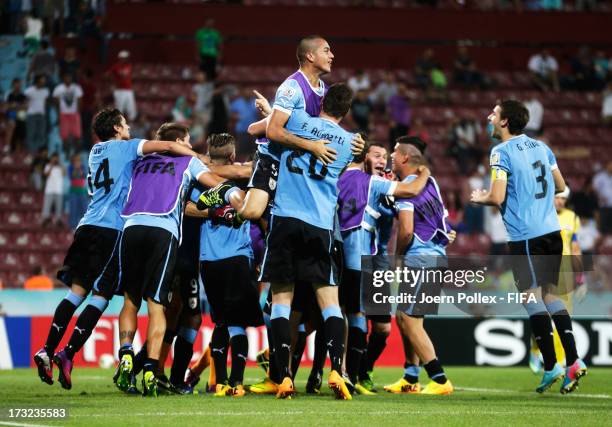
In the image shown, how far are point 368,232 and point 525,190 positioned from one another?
4.90 feet

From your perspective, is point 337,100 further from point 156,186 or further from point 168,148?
point 156,186

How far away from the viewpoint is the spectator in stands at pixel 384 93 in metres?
26.1

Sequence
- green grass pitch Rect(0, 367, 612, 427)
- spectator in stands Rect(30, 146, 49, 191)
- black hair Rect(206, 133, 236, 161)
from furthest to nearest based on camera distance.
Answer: spectator in stands Rect(30, 146, 49, 191), black hair Rect(206, 133, 236, 161), green grass pitch Rect(0, 367, 612, 427)

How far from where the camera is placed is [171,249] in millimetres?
9883

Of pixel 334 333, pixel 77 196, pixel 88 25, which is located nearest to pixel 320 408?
pixel 334 333

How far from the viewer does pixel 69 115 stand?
22938 mm

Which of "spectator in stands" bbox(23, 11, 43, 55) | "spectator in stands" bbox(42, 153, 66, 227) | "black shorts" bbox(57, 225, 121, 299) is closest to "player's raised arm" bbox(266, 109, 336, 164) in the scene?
"black shorts" bbox(57, 225, 121, 299)

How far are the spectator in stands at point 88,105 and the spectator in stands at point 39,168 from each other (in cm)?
81

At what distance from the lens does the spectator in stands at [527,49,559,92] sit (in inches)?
1117

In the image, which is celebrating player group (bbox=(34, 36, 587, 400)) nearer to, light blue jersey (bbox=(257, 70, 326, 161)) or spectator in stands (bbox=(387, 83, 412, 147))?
light blue jersey (bbox=(257, 70, 326, 161))

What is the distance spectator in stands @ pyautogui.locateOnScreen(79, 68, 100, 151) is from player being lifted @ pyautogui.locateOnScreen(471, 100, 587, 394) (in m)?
13.7

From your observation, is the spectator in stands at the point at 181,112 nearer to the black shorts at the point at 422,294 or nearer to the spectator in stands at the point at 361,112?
the spectator in stands at the point at 361,112

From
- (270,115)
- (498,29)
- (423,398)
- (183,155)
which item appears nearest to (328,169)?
(270,115)

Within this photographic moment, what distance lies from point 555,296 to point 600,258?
1052 cm
